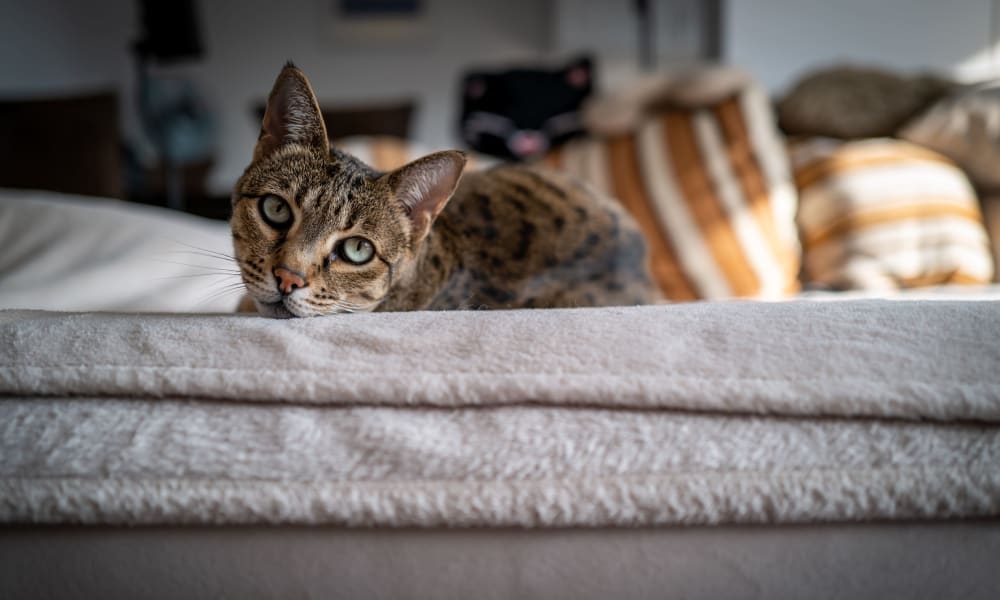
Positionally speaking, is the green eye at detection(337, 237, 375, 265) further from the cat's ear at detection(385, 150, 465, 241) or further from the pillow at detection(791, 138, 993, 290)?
the pillow at detection(791, 138, 993, 290)

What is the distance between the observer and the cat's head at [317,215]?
77cm

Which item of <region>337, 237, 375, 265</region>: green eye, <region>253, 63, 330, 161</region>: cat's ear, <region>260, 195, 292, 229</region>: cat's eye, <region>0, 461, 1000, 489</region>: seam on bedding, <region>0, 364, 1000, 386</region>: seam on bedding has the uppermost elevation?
<region>253, 63, 330, 161</region>: cat's ear

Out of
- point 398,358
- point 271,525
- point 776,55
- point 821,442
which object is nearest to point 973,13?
point 776,55

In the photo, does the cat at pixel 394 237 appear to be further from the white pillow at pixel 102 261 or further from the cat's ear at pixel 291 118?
the white pillow at pixel 102 261

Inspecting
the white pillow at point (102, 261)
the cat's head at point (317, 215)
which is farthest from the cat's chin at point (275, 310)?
the white pillow at point (102, 261)

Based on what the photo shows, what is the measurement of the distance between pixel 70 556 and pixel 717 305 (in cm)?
77

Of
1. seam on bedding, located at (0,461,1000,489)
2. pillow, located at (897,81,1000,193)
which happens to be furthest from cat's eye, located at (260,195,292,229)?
pillow, located at (897,81,1000,193)

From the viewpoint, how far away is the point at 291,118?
2.75 ft

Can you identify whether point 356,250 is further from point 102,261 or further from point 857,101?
point 857,101

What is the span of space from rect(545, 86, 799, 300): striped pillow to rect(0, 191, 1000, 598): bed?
138 cm

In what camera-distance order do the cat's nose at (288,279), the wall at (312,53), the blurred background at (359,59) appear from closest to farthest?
the cat's nose at (288,279)
the blurred background at (359,59)
the wall at (312,53)

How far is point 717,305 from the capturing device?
75cm

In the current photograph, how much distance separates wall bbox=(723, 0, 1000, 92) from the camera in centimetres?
283

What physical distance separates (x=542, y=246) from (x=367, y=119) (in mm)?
2144
